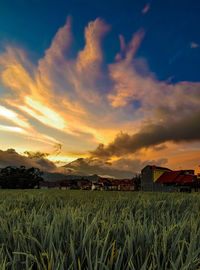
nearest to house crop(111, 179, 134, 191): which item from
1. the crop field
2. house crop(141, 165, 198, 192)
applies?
house crop(141, 165, 198, 192)

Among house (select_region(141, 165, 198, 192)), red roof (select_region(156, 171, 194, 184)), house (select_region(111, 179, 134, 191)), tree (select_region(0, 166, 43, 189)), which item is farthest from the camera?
house (select_region(111, 179, 134, 191))

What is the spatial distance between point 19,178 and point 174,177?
154 feet

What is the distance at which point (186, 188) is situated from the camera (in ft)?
172

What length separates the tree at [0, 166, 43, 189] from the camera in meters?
73.8

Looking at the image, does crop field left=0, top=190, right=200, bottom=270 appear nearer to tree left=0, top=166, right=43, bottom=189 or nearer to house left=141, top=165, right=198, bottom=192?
house left=141, top=165, right=198, bottom=192

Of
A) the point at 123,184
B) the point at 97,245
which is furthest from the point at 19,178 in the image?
the point at 97,245

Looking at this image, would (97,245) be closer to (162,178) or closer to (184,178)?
(184,178)

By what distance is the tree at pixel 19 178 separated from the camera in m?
73.8

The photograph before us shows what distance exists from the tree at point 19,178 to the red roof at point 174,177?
130 ft

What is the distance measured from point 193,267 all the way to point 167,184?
61.5 meters

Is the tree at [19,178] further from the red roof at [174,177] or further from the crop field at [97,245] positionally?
the crop field at [97,245]

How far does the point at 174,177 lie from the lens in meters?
59.3

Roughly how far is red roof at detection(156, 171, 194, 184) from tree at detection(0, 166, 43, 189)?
39.8m

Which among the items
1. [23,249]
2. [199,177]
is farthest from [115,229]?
[199,177]
